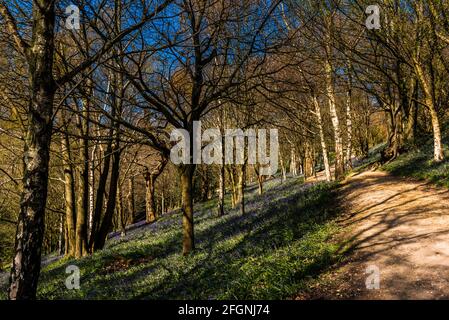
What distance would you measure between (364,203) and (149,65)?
43.2 feet

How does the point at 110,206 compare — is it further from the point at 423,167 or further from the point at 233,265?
the point at 423,167

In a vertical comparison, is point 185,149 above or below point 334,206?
above

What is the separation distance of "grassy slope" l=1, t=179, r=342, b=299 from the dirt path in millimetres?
649

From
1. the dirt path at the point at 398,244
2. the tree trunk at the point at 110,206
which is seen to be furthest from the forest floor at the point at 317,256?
the tree trunk at the point at 110,206

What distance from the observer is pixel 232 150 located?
2575 centimetres

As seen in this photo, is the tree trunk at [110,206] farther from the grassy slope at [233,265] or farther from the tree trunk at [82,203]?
the grassy slope at [233,265]

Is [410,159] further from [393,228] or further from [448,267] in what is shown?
[448,267]

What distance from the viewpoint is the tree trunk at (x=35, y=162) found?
17.8 feet

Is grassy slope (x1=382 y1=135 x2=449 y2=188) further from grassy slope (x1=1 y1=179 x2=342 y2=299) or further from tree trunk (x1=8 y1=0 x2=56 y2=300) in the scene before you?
tree trunk (x1=8 y1=0 x2=56 y2=300)

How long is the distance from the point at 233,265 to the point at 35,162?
18.3ft

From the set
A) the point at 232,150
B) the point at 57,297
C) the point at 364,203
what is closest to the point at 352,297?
the point at 364,203

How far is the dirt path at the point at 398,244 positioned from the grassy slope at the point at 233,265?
65cm

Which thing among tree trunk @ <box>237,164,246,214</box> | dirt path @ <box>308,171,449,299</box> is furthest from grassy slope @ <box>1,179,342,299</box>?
tree trunk @ <box>237,164,246,214</box>

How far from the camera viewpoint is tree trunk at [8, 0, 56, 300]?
5430 millimetres
